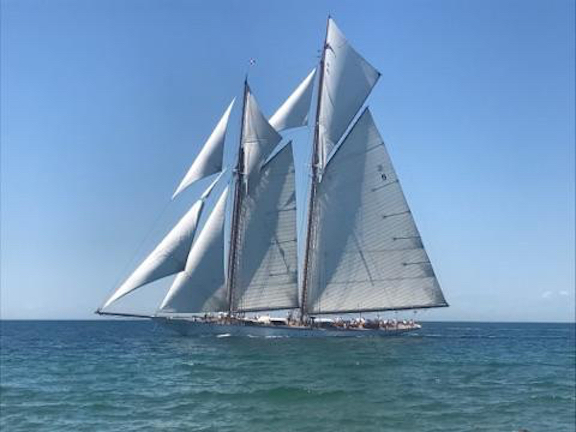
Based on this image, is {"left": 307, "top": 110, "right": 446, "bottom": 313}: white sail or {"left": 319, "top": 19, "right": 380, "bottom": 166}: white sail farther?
{"left": 319, "top": 19, "right": 380, "bottom": 166}: white sail

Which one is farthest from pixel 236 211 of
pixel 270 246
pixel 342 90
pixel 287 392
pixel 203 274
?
pixel 287 392

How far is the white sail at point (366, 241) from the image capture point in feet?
190

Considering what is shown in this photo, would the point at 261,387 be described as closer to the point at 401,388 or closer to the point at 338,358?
the point at 401,388

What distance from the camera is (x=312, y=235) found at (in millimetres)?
60875

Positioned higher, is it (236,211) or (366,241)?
(236,211)

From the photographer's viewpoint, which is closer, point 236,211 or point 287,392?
point 287,392

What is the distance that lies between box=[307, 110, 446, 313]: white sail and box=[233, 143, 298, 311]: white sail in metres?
2.29

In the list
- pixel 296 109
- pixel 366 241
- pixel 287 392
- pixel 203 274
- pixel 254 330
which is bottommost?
pixel 287 392

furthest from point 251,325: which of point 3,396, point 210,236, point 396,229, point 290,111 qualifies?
point 3,396

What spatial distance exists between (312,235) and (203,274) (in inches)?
402

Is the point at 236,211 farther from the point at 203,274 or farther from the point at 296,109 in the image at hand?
the point at 296,109

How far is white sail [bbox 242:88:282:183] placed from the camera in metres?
61.2

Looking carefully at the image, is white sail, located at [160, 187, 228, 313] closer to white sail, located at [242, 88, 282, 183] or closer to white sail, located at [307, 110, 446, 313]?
white sail, located at [242, 88, 282, 183]

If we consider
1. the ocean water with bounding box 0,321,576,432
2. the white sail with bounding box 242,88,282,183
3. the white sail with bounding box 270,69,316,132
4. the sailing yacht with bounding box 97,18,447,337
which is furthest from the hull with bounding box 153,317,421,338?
the white sail with bounding box 270,69,316,132
